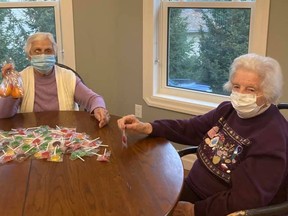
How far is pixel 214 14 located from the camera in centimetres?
279

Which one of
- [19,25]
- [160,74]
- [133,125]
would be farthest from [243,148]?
[19,25]

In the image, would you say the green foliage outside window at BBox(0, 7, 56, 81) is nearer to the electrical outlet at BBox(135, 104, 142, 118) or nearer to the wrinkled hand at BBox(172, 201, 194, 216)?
the electrical outlet at BBox(135, 104, 142, 118)

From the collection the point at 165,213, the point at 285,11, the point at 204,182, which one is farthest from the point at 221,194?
the point at 285,11

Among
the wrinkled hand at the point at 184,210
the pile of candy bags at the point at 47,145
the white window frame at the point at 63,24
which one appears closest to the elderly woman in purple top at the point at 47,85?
the pile of candy bags at the point at 47,145

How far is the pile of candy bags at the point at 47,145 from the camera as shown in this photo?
153 cm

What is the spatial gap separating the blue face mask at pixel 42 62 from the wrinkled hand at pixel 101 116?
0.41 metres

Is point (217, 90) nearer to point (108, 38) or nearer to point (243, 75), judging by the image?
point (108, 38)

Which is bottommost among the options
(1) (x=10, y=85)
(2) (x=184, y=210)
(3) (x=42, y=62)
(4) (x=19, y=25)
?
(2) (x=184, y=210)

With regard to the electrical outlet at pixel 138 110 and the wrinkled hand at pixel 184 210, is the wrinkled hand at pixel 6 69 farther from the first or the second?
the electrical outlet at pixel 138 110

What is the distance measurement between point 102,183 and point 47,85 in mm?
1059

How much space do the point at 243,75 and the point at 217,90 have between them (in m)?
1.45

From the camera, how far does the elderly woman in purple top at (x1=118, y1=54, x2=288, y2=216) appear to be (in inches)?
53.5

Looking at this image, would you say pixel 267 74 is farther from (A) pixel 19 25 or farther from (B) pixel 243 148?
(A) pixel 19 25

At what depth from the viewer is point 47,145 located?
5.28ft
